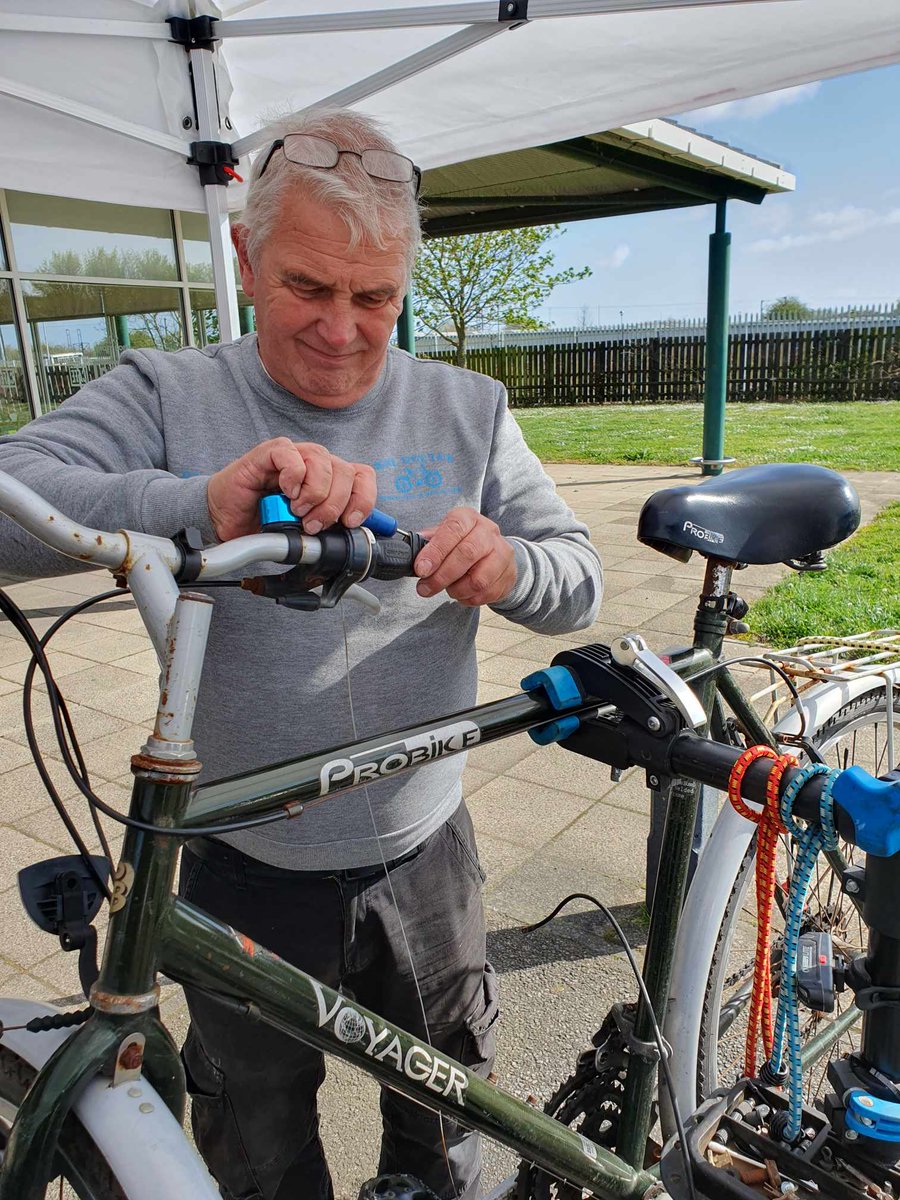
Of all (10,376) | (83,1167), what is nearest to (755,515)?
(83,1167)

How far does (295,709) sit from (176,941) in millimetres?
569

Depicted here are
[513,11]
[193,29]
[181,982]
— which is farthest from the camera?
[193,29]

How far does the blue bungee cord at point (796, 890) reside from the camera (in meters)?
1.03

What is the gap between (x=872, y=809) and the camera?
3.09ft

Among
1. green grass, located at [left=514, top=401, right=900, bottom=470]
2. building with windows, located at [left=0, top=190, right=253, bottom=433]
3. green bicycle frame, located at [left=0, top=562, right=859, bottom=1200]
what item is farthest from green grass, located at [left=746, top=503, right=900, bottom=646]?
building with windows, located at [left=0, top=190, right=253, bottom=433]

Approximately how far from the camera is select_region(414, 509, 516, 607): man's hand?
1.18 m

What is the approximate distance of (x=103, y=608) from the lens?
630 cm

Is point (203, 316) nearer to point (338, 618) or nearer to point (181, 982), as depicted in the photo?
point (338, 618)

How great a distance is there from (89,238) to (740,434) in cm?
1153

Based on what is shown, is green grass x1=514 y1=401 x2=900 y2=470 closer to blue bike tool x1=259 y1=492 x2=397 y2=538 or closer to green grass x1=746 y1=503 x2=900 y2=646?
green grass x1=746 y1=503 x2=900 y2=646

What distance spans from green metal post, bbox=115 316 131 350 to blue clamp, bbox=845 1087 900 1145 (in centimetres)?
889

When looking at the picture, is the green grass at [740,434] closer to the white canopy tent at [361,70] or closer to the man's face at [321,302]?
the white canopy tent at [361,70]

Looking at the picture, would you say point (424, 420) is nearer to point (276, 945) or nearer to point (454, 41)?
point (276, 945)

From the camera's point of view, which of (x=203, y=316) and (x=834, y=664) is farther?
(x=203, y=316)
